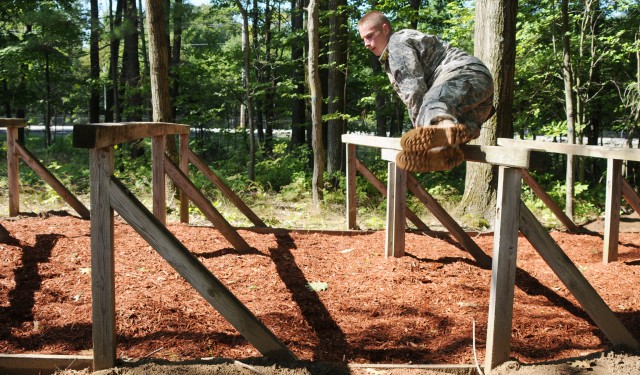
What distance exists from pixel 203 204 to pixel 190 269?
9.33 ft

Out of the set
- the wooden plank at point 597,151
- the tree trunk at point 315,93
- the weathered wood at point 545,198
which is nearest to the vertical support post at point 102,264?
the wooden plank at point 597,151

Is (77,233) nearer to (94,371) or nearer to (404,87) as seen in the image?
(94,371)

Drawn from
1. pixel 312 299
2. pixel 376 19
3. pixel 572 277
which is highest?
pixel 376 19

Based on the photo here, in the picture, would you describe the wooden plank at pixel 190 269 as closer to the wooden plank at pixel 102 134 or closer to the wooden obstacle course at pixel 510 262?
the wooden plank at pixel 102 134

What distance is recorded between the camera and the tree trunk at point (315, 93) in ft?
33.5

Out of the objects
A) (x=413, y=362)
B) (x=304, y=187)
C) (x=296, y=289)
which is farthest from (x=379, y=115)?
(x=413, y=362)

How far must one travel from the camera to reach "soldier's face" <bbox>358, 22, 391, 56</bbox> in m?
4.54

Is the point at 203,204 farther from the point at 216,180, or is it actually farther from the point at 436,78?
the point at 436,78

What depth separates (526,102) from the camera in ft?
52.9

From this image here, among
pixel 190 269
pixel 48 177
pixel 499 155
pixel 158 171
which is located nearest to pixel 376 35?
pixel 499 155

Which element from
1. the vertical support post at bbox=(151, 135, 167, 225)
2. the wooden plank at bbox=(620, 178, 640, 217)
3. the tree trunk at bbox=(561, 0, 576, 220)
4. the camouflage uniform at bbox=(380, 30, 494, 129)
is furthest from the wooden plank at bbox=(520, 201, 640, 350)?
the tree trunk at bbox=(561, 0, 576, 220)

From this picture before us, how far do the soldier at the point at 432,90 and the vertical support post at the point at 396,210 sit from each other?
1540 mm

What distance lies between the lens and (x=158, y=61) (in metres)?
10.3

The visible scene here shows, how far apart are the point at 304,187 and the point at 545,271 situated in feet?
26.3
